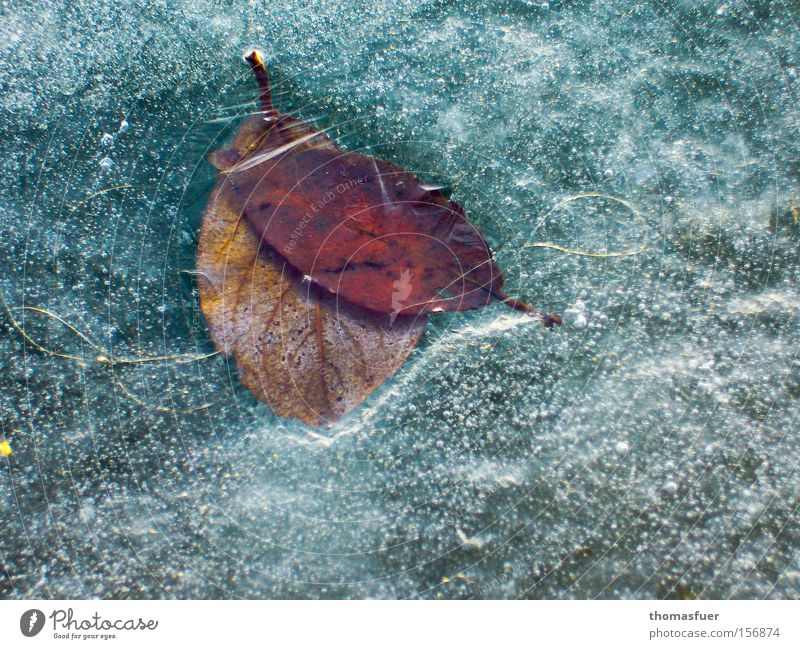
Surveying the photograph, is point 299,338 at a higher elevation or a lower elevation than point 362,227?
lower

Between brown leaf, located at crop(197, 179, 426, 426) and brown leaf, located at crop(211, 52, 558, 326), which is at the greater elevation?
brown leaf, located at crop(211, 52, 558, 326)

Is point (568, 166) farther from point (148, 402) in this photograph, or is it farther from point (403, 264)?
point (148, 402)

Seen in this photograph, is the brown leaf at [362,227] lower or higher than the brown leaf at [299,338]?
higher
